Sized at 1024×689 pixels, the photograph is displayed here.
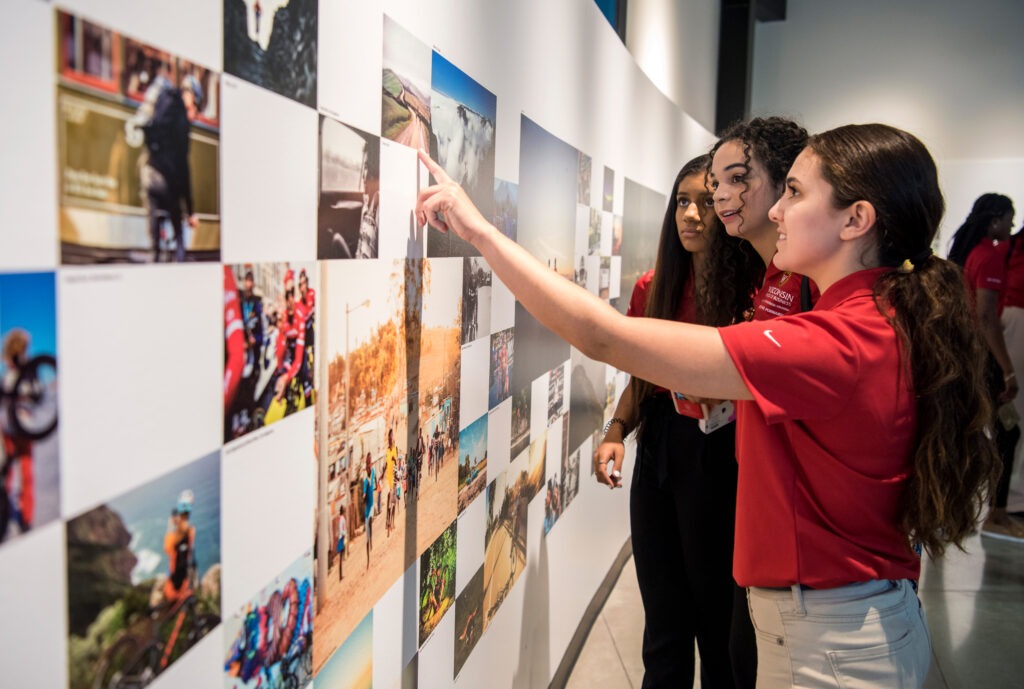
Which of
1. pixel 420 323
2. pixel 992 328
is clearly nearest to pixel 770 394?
pixel 420 323

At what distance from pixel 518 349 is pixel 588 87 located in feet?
3.60

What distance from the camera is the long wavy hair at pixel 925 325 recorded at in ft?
4.38

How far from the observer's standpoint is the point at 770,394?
1282mm

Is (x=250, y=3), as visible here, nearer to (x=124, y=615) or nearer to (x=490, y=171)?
(x=124, y=615)

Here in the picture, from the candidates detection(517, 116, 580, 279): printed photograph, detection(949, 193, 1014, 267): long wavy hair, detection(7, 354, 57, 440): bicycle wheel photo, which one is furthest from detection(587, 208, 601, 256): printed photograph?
detection(949, 193, 1014, 267): long wavy hair

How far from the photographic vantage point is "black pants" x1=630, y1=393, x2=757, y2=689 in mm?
2332

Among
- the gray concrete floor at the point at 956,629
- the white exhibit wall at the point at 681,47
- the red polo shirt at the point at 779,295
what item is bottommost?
the gray concrete floor at the point at 956,629

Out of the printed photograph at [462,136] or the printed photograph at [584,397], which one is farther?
the printed photograph at [584,397]

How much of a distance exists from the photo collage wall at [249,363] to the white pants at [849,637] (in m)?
0.70

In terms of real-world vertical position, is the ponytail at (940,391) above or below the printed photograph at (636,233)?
below

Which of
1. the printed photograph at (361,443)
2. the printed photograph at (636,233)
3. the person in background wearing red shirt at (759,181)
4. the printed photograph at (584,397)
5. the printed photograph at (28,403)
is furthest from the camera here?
the printed photograph at (636,233)

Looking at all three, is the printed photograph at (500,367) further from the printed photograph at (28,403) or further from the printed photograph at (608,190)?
the printed photograph at (28,403)

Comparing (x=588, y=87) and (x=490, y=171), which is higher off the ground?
(x=588, y=87)

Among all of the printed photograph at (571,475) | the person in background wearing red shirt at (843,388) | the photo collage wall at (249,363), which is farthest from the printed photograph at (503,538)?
the person in background wearing red shirt at (843,388)
